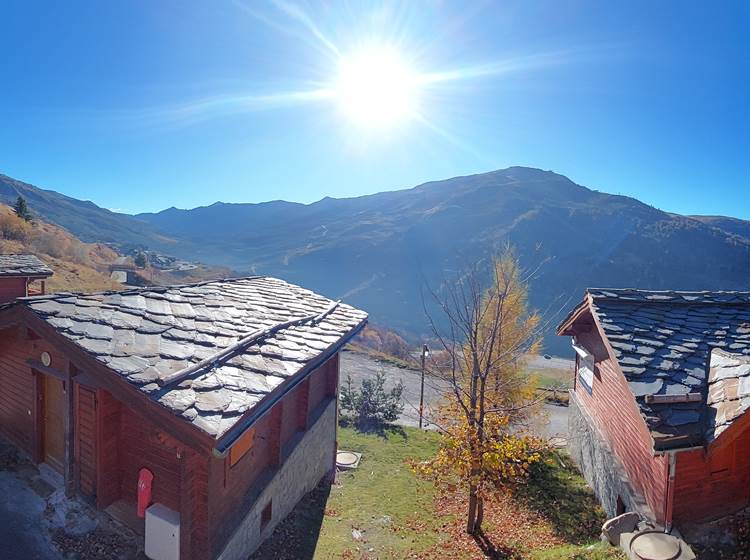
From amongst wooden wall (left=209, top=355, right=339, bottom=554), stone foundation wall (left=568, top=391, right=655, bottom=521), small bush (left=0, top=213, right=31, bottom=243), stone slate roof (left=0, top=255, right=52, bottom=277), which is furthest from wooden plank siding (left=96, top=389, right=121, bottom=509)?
small bush (left=0, top=213, right=31, bottom=243)

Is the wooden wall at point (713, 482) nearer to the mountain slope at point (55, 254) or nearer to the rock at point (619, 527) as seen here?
the rock at point (619, 527)

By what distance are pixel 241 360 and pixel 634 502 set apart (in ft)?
25.8

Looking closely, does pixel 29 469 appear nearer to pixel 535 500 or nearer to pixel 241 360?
pixel 241 360

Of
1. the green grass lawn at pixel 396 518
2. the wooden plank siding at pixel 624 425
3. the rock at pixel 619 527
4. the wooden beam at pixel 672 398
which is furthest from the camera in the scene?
the green grass lawn at pixel 396 518

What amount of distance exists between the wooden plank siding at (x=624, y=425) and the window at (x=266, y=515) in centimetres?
630

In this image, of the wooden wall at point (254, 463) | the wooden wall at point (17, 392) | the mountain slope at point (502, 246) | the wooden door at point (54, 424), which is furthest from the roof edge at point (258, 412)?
the mountain slope at point (502, 246)

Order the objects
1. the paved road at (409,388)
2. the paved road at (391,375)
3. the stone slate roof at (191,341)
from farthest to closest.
→ 1. the paved road at (391,375)
2. the paved road at (409,388)
3. the stone slate roof at (191,341)

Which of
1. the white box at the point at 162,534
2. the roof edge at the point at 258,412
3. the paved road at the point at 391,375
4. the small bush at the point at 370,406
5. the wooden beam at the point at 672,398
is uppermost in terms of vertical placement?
the roof edge at the point at 258,412

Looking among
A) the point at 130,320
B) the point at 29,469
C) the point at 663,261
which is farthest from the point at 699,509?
the point at 663,261

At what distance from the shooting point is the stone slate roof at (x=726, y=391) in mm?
5961

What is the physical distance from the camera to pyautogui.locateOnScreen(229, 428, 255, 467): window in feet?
20.2

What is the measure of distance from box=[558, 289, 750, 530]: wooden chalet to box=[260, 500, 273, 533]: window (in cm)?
631

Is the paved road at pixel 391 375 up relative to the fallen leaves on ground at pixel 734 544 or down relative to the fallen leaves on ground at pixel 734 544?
down

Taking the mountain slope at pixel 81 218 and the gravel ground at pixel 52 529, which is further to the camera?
the mountain slope at pixel 81 218
